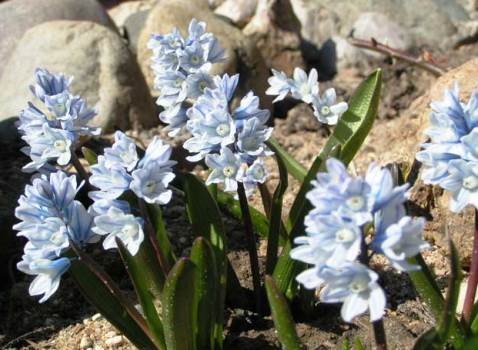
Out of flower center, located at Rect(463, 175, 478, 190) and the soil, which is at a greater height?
flower center, located at Rect(463, 175, 478, 190)

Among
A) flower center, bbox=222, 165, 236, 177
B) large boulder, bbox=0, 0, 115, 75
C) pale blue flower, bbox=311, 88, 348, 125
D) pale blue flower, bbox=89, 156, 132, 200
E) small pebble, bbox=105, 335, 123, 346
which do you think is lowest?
small pebble, bbox=105, 335, 123, 346

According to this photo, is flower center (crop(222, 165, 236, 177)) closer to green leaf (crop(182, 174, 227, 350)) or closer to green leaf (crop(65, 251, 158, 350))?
green leaf (crop(182, 174, 227, 350))

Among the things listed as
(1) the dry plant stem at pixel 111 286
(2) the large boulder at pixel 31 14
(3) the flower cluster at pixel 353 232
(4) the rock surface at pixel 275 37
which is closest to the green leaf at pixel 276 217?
(1) the dry plant stem at pixel 111 286

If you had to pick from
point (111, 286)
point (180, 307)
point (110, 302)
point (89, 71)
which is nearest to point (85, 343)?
point (110, 302)

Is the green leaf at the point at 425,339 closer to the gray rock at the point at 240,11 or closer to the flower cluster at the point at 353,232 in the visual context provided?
the flower cluster at the point at 353,232

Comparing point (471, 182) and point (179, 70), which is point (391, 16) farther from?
point (471, 182)

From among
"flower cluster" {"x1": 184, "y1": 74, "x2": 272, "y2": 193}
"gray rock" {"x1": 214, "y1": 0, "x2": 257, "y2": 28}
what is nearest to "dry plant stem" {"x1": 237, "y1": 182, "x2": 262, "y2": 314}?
"flower cluster" {"x1": 184, "y1": 74, "x2": 272, "y2": 193}

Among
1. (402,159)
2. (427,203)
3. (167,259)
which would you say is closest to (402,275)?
(427,203)

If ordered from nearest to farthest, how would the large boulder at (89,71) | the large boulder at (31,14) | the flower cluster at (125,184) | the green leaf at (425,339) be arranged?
the green leaf at (425,339), the flower cluster at (125,184), the large boulder at (89,71), the large boulder at (31,14)

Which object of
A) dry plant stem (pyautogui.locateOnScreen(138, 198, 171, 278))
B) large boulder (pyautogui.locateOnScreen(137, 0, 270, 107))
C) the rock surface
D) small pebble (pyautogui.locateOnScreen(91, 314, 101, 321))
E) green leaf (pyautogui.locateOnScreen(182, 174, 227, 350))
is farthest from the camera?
the rock surface
